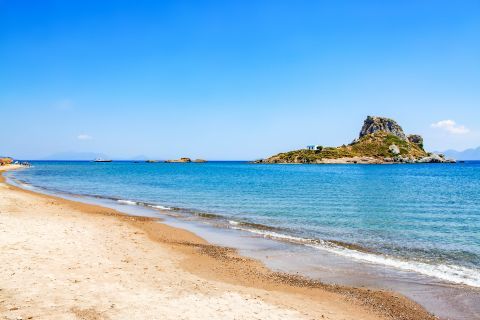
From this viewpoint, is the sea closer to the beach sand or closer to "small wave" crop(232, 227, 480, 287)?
"small wave" crop(232, 227, 480, 287)

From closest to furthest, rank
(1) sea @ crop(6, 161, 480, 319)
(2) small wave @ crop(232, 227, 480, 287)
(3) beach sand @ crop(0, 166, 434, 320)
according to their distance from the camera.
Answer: (3) beach sand @ crop(0, 166, 434, 320), (1) sea @ crop(6, 161, 480, 319), (2) small wave @ crop(232, 227, 480, 287)

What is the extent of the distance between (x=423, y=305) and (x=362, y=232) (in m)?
14.2

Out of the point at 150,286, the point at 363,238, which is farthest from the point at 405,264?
the point at 150,286

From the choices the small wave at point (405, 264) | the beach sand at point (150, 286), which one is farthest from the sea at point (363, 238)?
the beach sand at point (150, 286)

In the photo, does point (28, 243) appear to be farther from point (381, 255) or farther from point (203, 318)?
point (381, 255)

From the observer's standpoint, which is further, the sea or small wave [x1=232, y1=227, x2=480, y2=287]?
small wave [x1=232, y1=227, x2=480, y2=287]

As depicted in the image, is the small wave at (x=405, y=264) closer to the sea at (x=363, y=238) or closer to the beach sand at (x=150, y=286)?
the sea at (x=363, y=238)

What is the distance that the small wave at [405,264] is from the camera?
16469 millimetres

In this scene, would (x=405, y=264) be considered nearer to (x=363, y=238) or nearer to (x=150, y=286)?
(x=363, y=238)

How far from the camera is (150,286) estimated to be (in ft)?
43.5

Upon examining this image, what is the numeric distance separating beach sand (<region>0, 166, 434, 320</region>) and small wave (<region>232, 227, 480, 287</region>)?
431 cm

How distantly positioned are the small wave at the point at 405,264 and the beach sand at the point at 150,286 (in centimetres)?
431

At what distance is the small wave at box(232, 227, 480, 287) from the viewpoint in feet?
54.0

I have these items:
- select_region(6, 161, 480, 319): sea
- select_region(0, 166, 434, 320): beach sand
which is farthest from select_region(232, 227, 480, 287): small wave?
select_region(0, 166, 434, 320): beach sand
